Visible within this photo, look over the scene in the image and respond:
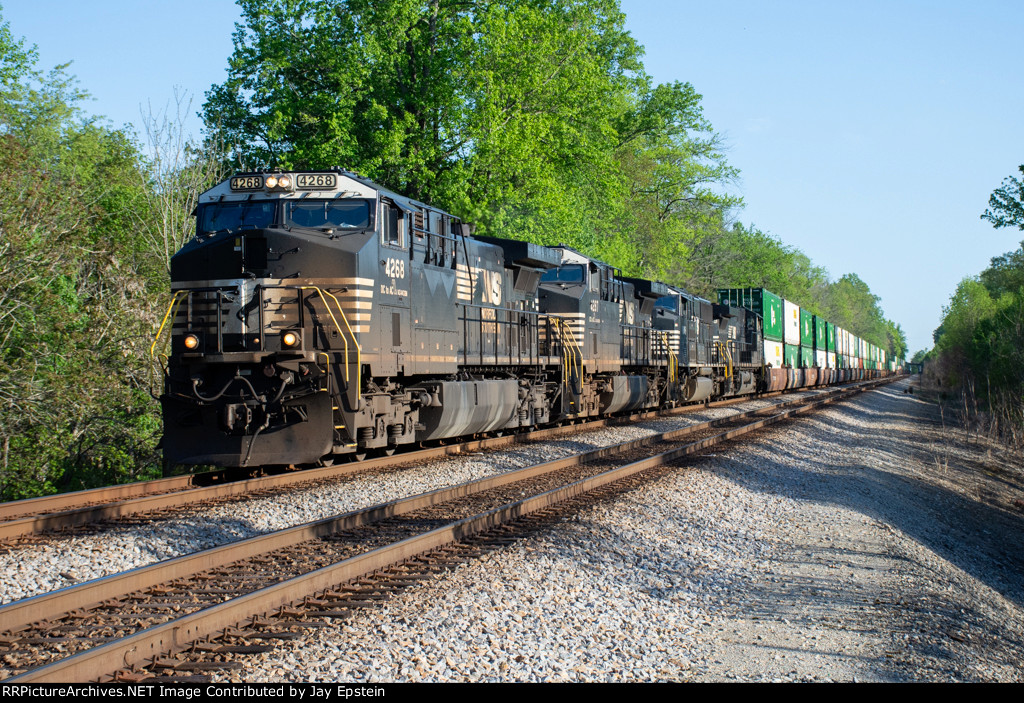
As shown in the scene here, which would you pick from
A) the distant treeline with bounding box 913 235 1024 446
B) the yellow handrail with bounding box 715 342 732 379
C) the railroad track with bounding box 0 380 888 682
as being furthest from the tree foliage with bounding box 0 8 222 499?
the yellow handrail with bounding box 715 342 732 379

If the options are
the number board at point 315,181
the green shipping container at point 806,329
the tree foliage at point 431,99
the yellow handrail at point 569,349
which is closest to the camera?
the number board at point 315,181

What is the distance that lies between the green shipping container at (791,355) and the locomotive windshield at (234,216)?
3493cm

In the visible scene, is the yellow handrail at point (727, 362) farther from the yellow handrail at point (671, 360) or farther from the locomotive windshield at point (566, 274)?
the locomotive windshield at point (566, 274)

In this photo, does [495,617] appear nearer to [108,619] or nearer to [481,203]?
[108,619]

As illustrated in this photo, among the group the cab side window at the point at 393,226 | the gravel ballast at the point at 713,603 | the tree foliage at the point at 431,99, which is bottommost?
the gravel ballast at the point at 713,603

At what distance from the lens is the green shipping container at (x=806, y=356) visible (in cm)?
4709

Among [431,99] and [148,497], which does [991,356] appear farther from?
[148,497]

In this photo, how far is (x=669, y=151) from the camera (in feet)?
144

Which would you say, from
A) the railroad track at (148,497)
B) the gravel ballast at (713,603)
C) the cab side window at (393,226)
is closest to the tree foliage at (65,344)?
the railroad track at (148,497)

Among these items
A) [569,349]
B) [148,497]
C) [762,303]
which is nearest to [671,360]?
[569,349]

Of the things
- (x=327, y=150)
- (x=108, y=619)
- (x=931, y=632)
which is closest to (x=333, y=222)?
(x=108, y=619)

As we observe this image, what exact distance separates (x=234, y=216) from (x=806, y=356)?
42.6 metres

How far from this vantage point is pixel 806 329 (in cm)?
4816

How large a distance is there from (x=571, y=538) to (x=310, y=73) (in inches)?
863
